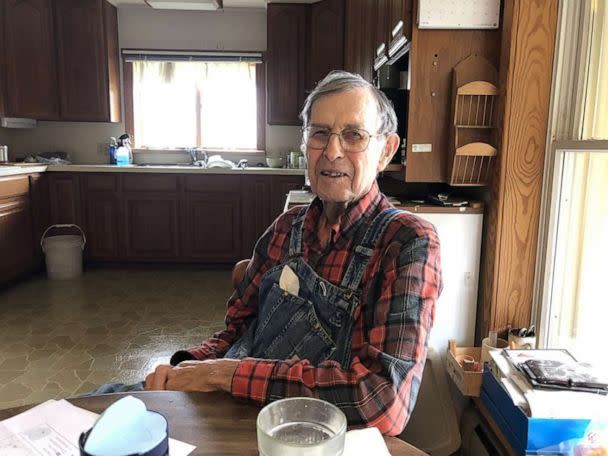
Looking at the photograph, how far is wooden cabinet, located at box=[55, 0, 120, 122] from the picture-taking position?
419cm

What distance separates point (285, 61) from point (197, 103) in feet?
3.32

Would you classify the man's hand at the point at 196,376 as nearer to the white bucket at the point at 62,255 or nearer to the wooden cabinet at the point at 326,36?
the white bucket at the point at 62,255

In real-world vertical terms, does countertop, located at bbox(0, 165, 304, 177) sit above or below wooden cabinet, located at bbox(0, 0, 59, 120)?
below

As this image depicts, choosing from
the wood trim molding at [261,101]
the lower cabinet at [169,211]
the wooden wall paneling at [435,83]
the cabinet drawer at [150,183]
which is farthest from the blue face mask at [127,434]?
the wood trim molding at [261,101]

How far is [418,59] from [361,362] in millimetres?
1284

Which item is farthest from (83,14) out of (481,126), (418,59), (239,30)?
→ (481,126)

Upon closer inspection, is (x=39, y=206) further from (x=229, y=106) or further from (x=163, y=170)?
(x=229, y=106)

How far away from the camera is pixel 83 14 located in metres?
4.20

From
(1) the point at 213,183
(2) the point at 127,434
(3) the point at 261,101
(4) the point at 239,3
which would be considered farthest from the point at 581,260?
(4) the point at 239,3

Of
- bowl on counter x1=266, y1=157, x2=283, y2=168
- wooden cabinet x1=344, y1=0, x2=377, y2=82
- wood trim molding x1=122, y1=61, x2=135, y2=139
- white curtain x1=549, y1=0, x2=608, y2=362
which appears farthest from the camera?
wood trim molding x1=122, y1=61, x2=135, y2=139

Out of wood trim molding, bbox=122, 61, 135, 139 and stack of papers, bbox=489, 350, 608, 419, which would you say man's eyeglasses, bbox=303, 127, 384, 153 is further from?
wood trim molding, bbox=122, 61, 135, 139

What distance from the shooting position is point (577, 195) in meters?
1.51

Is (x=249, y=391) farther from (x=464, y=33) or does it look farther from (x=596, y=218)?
(x=464, y=33)

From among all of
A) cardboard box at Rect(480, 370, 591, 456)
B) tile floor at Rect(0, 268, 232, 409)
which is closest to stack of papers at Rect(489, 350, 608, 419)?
cardboard box at Rect(480, 370, 591, 456)
